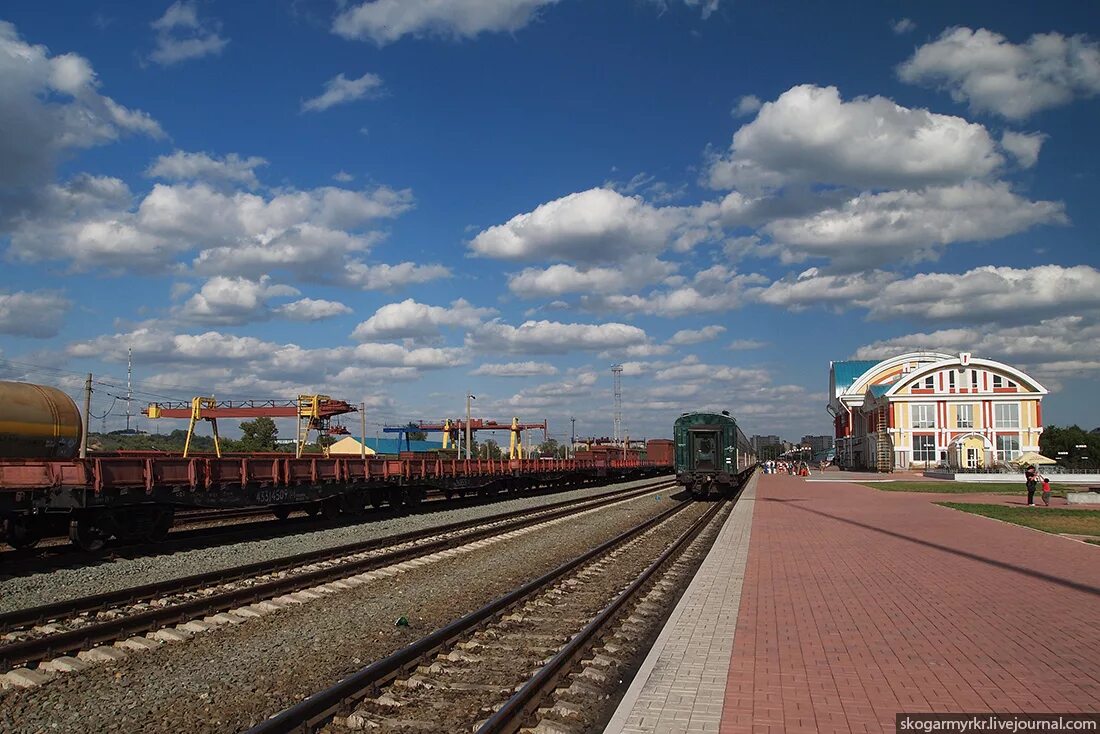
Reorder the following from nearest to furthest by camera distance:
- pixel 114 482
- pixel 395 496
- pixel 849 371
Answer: pixel 114 482, pixel 395 496, pixel 849 371

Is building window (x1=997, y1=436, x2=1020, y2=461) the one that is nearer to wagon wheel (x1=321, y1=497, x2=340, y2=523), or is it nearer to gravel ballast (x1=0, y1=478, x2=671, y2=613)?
wagon wheel (x1=321, y1=497, x2=340, y2=523)

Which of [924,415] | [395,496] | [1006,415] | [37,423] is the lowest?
[395,496]

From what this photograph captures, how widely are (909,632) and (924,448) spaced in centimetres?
6179

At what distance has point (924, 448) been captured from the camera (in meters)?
63.9

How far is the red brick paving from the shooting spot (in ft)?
18.8

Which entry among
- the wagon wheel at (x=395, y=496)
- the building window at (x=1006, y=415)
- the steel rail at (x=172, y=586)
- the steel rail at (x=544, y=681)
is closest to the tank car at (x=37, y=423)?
the steel rail at (x=172, y=586)

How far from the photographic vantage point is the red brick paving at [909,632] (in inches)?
225

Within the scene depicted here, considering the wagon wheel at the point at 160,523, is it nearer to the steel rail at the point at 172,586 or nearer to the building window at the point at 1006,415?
the steel rail at the point at 172,586

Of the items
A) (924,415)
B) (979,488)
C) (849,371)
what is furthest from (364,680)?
(849,371)

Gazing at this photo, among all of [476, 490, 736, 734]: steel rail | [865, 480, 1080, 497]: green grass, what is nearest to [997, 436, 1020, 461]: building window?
[865, 480, 1080, 497]: green grass

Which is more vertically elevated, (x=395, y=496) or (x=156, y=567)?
(x=395, y=496)

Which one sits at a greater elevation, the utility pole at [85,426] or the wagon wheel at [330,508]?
the utility pole at [85,426]

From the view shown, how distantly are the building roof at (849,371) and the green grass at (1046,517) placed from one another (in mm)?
85063

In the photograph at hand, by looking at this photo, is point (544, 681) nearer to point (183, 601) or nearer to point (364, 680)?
point (364, 680)
